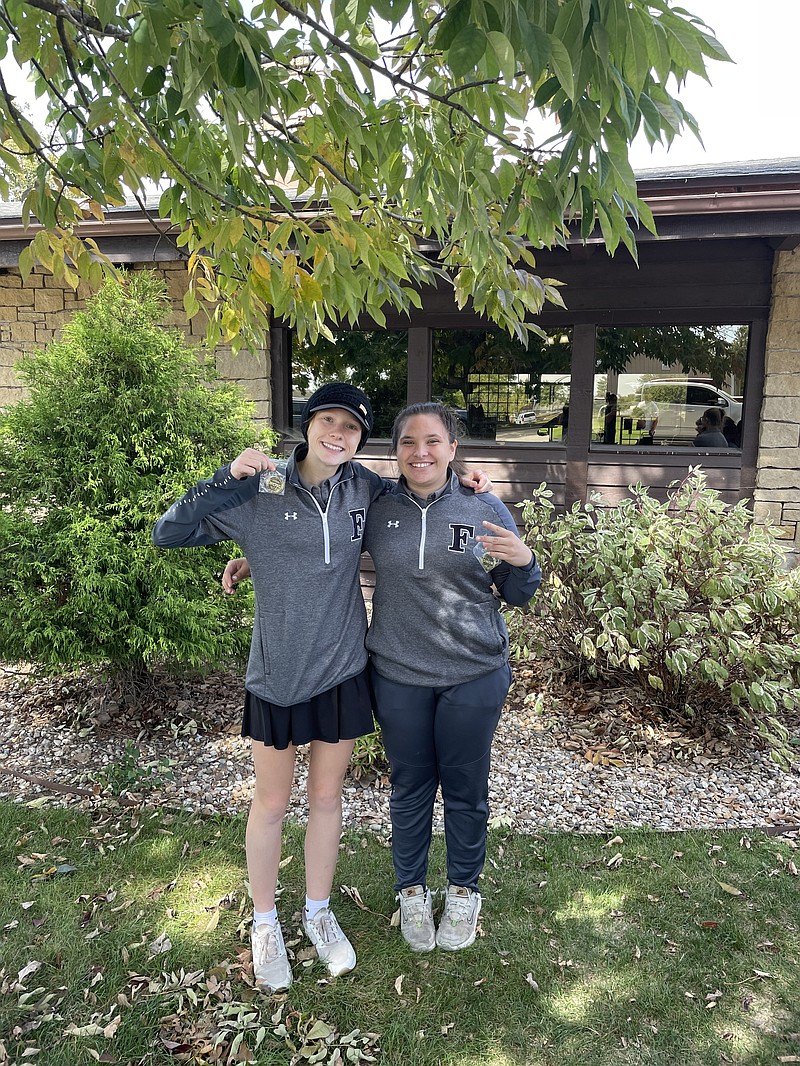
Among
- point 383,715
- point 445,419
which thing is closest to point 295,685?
point 383,715

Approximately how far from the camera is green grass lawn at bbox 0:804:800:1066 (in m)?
2.11

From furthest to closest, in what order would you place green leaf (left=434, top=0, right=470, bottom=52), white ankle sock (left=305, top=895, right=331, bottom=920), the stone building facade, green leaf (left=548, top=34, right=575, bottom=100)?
1. the stone building facade
2. white ankle sock (left=305, top=895, right=331, bottom=920)
3. green leaf (left=434, top=0, right=470, bottom=52)
4. green leaf (left=548, top=34, right=575, bottom=100)

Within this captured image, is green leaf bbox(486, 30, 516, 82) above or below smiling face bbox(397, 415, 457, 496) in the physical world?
above

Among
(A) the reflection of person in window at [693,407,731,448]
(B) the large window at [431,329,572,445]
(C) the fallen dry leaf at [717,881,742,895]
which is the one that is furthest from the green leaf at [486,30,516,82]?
(A) the reflection of person in window at [693,407,731,448]

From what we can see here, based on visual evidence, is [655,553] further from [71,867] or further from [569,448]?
[71,867]

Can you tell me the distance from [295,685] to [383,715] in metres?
0.36

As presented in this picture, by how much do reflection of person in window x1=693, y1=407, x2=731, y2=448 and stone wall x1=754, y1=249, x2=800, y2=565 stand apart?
354 mm

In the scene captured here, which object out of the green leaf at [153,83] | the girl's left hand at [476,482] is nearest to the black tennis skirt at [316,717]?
the girl's left hand at [476,482]

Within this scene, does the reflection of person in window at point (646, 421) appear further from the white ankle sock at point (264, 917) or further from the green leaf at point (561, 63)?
the green leaf at point (561, 63)

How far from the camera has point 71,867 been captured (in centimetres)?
292

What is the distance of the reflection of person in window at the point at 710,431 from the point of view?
605 cm

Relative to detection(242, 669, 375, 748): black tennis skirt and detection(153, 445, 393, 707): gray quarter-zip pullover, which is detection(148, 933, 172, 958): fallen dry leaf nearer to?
detection(242, 669, 375, 748): black tennis skirt

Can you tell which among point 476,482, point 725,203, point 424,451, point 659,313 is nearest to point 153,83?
point 424,451

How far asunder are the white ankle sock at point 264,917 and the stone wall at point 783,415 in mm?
4910
